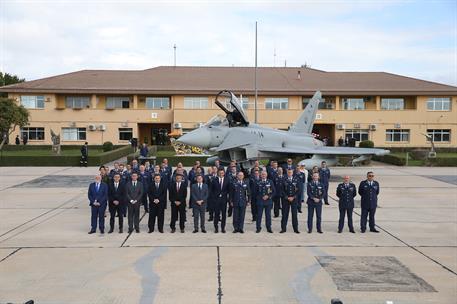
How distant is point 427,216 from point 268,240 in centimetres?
552

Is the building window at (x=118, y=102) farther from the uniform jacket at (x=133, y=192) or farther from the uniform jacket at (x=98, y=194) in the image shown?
the uniform jacket at (x=133, y=192)

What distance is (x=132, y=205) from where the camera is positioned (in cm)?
1029

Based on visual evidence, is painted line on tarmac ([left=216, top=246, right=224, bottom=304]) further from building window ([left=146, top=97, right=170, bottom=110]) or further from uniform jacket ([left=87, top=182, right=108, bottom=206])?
building window ([left=146, top=97, right=170, bottom=110])

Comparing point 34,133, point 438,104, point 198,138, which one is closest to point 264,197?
point 198,138

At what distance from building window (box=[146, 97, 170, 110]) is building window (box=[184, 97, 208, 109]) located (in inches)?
85.5

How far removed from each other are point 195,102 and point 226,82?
422 centimetres

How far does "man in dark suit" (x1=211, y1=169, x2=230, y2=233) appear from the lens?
10.6 metres

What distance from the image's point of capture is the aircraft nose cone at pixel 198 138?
54.2 ft

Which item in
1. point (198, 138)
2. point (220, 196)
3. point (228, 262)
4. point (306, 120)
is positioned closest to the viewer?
point (228, 262)

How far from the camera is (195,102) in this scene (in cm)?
3931

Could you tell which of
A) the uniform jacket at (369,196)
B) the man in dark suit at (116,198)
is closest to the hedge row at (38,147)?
the man in dark suit at (116,198)

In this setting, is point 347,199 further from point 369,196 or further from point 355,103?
point 355,103

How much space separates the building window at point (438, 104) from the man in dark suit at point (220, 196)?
113ft

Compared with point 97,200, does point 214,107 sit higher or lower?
higher
